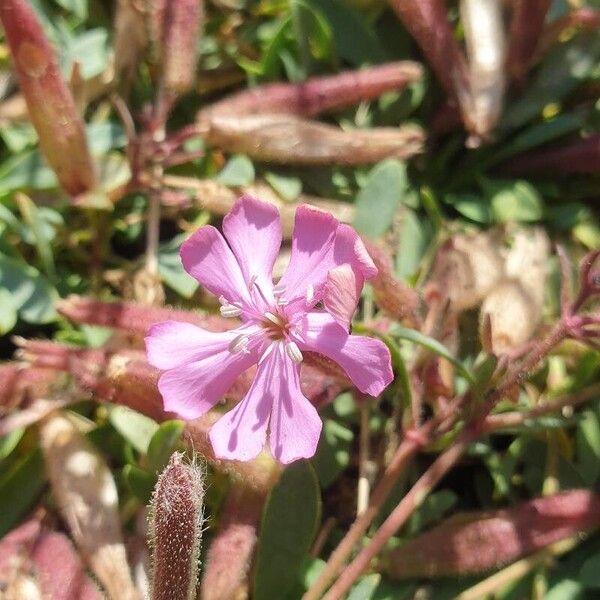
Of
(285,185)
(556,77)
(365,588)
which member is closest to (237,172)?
(285,185)

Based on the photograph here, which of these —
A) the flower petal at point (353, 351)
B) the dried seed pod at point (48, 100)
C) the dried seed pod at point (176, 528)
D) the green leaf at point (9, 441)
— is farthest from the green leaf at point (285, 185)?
the dried seed pod at point (176, 528)

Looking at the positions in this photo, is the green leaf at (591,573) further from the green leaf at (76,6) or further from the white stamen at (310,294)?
the green leaf at (76,6)

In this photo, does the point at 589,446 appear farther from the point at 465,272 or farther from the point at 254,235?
the point at 254,235

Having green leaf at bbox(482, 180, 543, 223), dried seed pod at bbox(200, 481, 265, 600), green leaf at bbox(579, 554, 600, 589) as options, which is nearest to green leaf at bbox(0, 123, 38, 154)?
dried seed pod at bbox(200, 481, 265, 600)

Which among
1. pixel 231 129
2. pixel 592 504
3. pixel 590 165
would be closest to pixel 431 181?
pixel 590 165

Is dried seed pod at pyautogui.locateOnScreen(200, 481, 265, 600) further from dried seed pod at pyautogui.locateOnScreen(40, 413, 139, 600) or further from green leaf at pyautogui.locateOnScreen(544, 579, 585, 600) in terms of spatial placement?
green leaf at pyautogui.locateOnScreen(544, 579, 585, 600)

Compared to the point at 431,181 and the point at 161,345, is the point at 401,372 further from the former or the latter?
the point at 431,181
